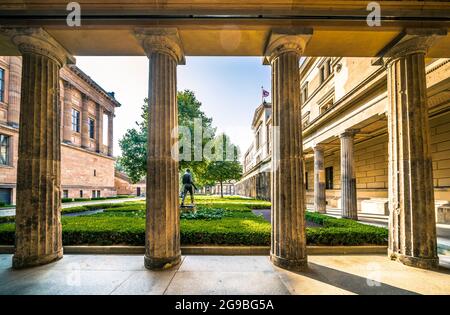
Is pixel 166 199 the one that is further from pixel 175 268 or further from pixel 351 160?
pixel 351 160

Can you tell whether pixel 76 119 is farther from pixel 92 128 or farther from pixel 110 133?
pixel 110 133

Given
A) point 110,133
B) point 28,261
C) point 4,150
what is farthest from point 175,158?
point 110,133

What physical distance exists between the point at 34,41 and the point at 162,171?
4368mm

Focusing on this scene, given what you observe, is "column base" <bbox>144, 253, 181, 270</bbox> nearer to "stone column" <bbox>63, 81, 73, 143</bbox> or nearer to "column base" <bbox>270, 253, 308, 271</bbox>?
"column base" <bbox>270, 253, 308, 271</bbox>

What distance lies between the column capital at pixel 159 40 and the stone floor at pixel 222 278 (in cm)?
515

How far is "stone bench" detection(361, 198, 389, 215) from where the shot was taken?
13.9 metres

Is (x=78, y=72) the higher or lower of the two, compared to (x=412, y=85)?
higher

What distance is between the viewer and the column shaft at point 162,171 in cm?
504

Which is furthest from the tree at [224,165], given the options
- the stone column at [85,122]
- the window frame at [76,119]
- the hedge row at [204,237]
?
the hedge row at [204,237]

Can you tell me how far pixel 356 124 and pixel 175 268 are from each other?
11463mm

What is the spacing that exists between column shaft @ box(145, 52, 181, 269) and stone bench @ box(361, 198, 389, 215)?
14371 mm

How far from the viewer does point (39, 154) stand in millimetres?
5285

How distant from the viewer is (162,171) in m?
5.12
